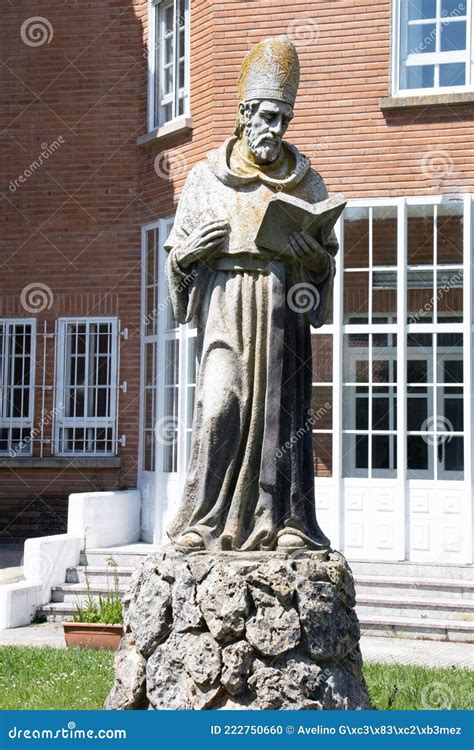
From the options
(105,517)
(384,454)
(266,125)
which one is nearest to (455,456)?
(384,454)

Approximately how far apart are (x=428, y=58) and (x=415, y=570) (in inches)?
231

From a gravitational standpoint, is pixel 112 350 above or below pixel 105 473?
above

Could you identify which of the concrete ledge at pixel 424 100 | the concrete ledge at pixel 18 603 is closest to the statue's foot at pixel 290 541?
the concrete ledge at pixel 18 603

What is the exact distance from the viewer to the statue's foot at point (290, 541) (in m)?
4.96

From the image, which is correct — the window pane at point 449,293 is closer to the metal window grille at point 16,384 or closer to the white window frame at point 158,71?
the white window frame at point 158,71

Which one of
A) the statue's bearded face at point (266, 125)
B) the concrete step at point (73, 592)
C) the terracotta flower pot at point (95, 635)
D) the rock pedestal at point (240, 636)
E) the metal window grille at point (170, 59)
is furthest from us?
the metal window grille at point (170, 59)

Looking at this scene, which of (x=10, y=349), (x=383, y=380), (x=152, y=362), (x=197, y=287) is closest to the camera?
(x=197, y=287)

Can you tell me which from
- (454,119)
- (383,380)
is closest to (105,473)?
(383,380)

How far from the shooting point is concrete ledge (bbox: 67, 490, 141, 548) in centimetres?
1304

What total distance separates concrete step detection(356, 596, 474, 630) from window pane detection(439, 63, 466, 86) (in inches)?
234

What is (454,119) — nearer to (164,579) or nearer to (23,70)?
(23,70)

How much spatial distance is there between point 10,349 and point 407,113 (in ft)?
21.6

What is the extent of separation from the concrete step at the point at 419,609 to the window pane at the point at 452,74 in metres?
5.94

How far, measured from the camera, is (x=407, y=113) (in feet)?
42.5
